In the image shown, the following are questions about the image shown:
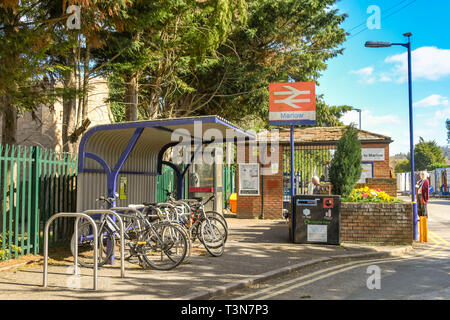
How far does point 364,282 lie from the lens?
6840 mm

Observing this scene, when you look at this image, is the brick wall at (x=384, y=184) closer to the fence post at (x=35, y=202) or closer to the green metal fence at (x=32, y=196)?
the green metal fence at (x=32, y=196)

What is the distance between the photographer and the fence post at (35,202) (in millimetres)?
8453

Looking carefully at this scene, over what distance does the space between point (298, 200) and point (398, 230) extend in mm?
2602

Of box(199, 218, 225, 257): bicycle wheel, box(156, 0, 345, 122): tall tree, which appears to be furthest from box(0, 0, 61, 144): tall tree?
box(156, 0, 345, 122): tall tree

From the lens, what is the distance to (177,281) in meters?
6.56

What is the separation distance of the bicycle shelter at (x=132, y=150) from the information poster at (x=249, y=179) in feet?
19.8

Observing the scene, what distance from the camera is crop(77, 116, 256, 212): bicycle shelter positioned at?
850 centimetres

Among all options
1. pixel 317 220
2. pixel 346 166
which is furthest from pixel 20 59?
pixel 346 166

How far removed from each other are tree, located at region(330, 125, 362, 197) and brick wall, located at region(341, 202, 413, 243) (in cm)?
241

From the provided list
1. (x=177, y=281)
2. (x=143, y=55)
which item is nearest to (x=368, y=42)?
(x=143, y=55)

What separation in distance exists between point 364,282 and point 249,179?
11.2 m

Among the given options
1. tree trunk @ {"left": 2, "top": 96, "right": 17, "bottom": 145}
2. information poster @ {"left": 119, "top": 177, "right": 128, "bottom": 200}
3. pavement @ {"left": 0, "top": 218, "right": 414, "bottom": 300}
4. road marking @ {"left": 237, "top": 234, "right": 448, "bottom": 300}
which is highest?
tree trunk @ {"left": 2, "top": 96, "right": 17, "bottom": 145}

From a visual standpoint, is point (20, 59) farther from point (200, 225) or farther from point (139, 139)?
point (200, 225)

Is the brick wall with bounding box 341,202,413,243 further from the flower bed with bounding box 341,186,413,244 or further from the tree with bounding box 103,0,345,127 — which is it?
the tree with bounding box 103,0,345,127
